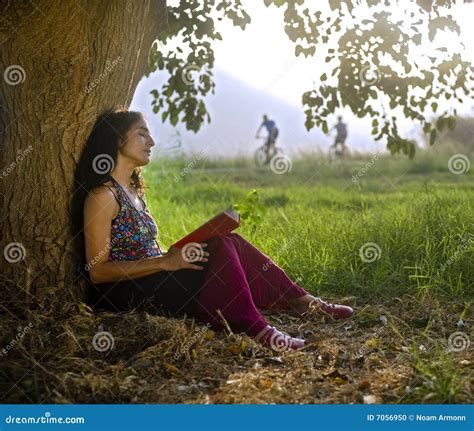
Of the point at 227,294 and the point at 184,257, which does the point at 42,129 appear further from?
the point at 227,294

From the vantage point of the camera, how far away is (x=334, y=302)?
4.64 metres

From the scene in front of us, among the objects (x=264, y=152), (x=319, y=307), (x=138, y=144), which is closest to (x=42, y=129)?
(x=138, y=144)

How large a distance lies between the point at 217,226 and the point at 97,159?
766 millimetres

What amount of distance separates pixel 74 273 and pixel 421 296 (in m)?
2.24

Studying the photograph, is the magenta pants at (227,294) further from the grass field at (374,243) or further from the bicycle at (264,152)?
the bicycle at (264,152)

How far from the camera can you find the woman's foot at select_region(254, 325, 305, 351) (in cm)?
361

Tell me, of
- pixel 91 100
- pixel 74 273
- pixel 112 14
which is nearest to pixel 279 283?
pixel 74 273

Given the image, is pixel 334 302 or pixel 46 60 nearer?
pixel 46 60

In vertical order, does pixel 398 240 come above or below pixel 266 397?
above

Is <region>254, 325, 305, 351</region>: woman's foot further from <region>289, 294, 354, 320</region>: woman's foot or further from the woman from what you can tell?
<region>289, 294, 354, 320</region>: woman's foot

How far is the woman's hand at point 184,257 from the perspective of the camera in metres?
3.74

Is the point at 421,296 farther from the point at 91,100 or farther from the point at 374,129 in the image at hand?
the point at 91,100

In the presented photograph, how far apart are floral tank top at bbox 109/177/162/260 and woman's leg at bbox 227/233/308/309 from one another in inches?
20.7

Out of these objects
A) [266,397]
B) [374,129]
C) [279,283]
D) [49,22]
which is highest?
[49,22]
